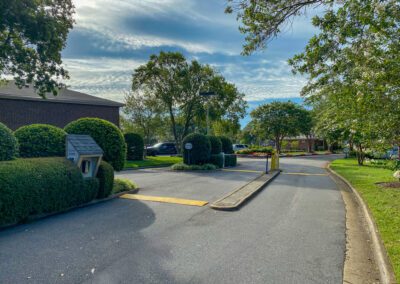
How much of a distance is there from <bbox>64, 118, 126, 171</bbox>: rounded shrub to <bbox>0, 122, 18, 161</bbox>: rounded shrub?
246cm

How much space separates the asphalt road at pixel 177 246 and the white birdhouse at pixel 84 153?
3.81 ft

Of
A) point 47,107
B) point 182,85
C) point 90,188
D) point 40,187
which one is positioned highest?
point 182,85

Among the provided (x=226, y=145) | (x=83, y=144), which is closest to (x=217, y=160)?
(x=226, y=145)

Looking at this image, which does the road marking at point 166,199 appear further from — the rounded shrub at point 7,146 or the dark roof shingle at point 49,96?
the dark roof shingle at point 49,96

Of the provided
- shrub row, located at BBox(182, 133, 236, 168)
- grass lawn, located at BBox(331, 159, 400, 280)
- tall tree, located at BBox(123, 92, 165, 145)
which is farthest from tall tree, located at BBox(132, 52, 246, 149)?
grass lawn, located at BBox(331, 159, 400, 280)

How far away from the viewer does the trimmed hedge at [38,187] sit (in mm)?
5148

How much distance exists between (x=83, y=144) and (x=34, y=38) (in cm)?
458

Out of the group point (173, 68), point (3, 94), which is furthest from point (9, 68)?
point (173, 68)

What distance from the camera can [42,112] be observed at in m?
20.6

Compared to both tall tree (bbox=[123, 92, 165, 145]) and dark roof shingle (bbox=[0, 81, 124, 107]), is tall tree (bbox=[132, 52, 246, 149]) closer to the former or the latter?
tall tree (bbox=[123, 92, 165, 145])

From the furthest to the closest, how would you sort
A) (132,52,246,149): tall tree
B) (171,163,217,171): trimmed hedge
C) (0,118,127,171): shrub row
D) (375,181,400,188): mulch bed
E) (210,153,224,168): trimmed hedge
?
(132,52,246,149): tall tree, (210,153,224,168): trimmed hedge, (171,163,217,171): trimmed hedge, (375,181,400,188): mulch bed, (0,118,127,171): shrub row

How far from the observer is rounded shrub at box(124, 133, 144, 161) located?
21.5 meters

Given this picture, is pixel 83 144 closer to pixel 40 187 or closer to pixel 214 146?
pixel 40 187

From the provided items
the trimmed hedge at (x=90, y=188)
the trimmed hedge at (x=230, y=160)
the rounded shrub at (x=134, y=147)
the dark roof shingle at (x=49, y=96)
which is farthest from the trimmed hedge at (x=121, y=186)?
the dark roof shingle at (x=49, y=96)
